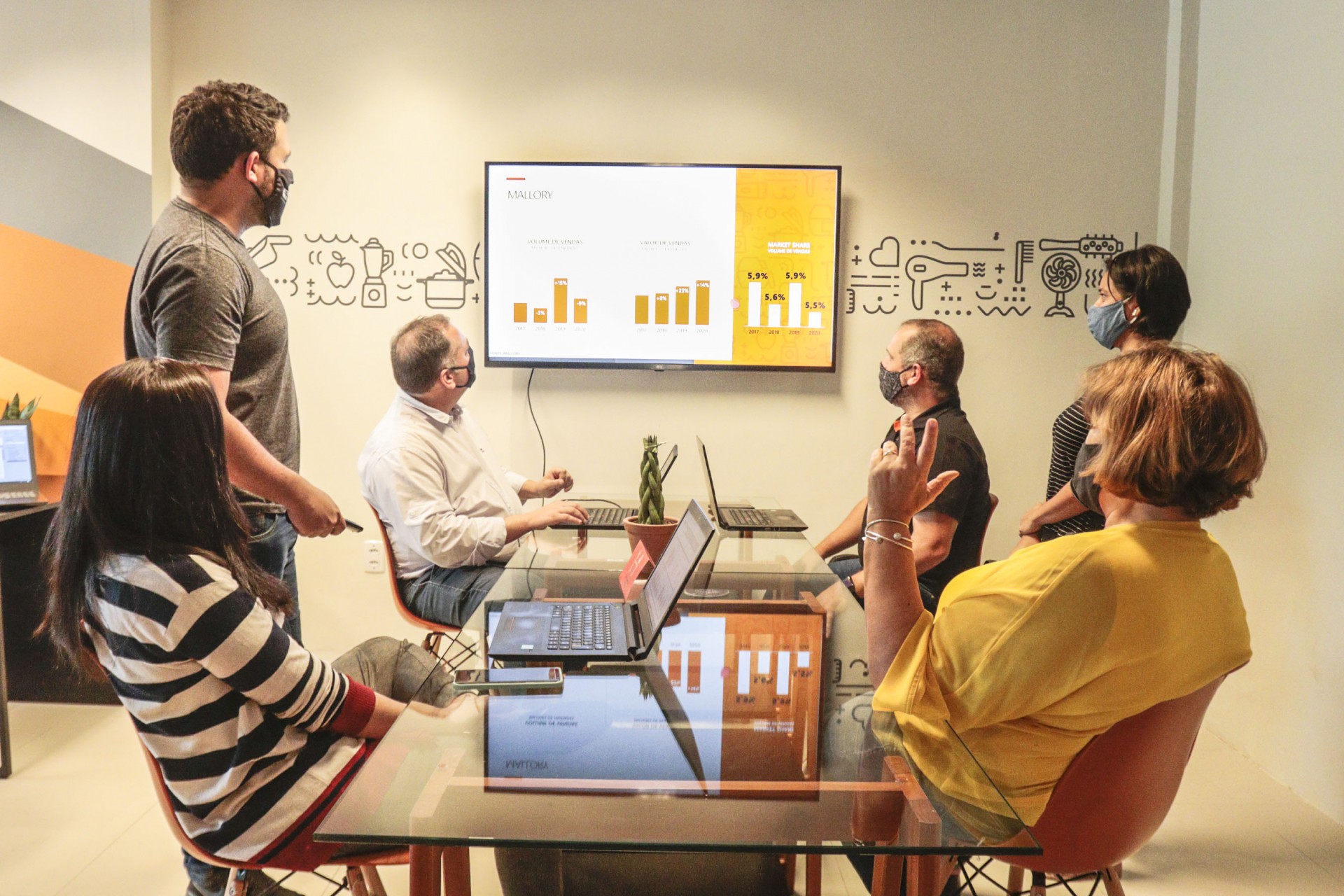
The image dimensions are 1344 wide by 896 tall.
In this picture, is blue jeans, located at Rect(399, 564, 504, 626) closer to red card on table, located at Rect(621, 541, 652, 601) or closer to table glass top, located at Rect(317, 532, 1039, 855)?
red card on table, located at Rect(621, 541, 652, 601)

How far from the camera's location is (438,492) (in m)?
2.73

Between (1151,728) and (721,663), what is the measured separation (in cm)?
64

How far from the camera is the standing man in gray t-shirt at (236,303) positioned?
1.87 m

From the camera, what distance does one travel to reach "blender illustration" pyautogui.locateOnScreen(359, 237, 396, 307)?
12.4 ft

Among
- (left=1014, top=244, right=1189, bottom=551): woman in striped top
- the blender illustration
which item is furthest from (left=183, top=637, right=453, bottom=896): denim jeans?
the blender illustration

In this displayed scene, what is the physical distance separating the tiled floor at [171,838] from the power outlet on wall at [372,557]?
1.11 metres

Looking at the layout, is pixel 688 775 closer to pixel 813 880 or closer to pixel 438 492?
pixel 813 880

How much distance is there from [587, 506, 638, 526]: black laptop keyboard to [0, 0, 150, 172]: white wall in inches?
88.8

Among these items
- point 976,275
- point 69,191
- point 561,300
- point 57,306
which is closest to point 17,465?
point 57,306

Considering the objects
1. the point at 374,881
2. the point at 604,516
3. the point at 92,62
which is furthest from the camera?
the point at 92,62

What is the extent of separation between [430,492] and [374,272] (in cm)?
146

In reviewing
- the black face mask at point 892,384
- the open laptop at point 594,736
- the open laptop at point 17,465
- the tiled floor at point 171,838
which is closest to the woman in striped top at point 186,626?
the open laptop at point 594,736

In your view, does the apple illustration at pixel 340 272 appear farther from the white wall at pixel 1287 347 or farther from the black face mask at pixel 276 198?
the white wall at pixel 1287 347

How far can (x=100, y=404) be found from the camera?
4.39 feet
